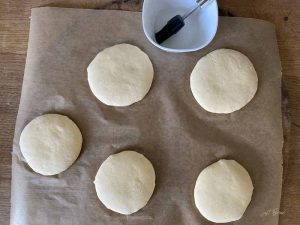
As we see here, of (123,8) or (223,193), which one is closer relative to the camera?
(223,193)

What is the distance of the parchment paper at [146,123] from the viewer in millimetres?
1117

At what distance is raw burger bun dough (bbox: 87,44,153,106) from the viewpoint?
1.15 metres

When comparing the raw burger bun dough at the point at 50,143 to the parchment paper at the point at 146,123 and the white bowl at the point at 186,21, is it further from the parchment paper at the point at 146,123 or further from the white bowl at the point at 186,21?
the white bowl at the point at 186,21

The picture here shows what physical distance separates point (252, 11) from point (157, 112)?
1.40ft

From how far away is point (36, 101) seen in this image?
1159 mm

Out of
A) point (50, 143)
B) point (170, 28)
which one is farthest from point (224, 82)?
point (50, 143)

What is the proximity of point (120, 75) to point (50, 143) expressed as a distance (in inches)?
10.7

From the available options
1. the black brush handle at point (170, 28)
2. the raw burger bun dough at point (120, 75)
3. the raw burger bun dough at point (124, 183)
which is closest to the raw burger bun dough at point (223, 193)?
the raw burger bun dough at point (124, 183)

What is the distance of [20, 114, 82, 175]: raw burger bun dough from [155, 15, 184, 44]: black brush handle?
Result: 1.16 feet

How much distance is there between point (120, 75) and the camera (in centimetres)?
116

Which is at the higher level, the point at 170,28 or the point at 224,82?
the point at 170,28

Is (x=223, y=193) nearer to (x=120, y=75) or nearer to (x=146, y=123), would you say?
(x=146, y=123)

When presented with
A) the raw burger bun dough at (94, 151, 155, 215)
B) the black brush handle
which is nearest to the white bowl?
the black brush handle

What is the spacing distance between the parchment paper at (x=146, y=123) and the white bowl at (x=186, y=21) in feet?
0.12
